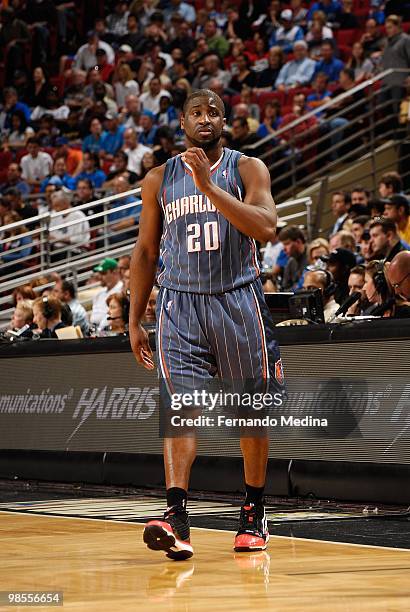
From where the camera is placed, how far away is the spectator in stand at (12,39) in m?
20.9

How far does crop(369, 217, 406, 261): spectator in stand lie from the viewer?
359 inches

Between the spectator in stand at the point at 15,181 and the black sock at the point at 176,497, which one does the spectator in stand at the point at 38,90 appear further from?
the black sock at the point at 176,497

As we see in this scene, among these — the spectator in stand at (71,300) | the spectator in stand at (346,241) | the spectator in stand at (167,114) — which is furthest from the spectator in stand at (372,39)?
the spectator in stand at (71,300)

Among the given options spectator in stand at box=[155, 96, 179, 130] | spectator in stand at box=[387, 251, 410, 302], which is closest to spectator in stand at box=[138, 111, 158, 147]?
spectator in stand at box=[155, 96, 179, 130]

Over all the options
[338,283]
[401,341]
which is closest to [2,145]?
[338,283]

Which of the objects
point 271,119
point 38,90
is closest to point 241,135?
point 271,119

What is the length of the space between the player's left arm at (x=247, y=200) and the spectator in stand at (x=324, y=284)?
378 cm

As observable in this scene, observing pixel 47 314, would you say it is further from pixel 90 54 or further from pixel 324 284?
pixel 90 54

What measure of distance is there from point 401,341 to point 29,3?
1685cm

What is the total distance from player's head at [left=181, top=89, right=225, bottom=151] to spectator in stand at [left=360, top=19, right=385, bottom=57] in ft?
33.8

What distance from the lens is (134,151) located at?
15875mm

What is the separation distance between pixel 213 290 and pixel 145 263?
0.40 metres

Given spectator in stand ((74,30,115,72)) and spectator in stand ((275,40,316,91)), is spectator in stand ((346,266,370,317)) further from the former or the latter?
spectator in stand ((74,30,115,72))

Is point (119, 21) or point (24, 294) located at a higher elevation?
point (119, 21)
